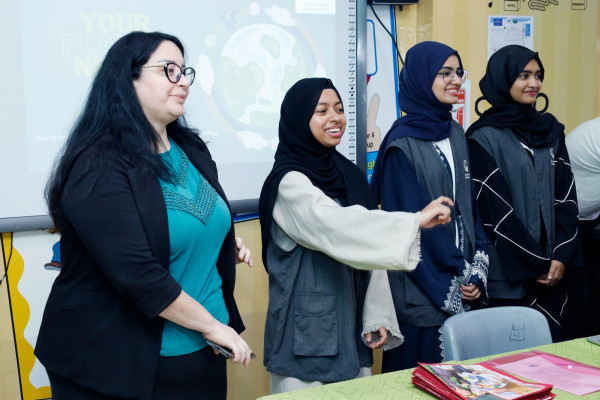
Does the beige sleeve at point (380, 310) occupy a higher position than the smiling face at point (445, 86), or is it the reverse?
the smiling face at point (445, 86)

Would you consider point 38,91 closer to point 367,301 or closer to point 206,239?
point 206,239

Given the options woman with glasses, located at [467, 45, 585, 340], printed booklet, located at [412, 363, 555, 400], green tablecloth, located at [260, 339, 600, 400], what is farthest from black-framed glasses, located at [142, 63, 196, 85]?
woman with glasses, located at [467, 45, 585, 340]

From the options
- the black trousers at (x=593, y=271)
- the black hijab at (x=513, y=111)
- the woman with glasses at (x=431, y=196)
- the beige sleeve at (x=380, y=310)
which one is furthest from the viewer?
the black trousers at (x=593, y=271)

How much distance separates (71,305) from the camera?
56.1 inches

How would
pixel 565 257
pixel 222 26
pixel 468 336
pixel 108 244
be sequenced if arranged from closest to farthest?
pixel 108 244
pixel 468 336
pixel 565 257
pixel 222 26

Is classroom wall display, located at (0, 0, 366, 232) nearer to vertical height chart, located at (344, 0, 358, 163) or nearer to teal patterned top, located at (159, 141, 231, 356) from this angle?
vertical height chart, located at (344, 0, 358, 163)

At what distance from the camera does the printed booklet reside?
1.31 m

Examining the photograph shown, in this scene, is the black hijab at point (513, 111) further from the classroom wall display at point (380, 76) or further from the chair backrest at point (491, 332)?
the chair backrest at point (491, 332)

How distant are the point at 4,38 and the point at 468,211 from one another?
70.4 inches

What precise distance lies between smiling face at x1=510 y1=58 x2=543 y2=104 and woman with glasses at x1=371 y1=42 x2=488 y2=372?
0.30 m

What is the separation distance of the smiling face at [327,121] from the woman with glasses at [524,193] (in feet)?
2.30

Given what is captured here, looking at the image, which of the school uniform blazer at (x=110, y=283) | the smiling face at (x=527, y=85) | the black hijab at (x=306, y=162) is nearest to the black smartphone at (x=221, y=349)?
the school uniform blazer at (x=110, y=283)

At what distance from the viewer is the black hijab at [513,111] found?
2449mm

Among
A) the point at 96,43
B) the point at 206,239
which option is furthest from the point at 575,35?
the point at 206,239
